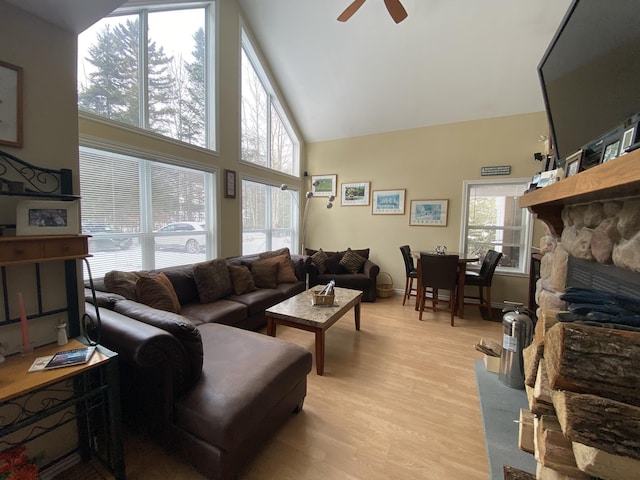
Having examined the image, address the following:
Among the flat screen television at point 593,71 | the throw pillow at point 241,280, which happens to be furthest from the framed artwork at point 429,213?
the throw pillow at point 241,280

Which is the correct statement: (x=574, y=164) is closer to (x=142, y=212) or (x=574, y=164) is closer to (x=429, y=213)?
(x=429, y=213)

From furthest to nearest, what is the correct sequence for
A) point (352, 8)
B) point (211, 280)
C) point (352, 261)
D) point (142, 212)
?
point (352, 261), point (211, 280), point (142, 212), point (352, 8)

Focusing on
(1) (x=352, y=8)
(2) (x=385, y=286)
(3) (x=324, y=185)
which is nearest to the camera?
(1) (x=352, y=8)

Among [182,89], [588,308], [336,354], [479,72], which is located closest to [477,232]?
[479,72]

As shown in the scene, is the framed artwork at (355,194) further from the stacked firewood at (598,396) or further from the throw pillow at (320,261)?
the stacked firewood at (598,396)

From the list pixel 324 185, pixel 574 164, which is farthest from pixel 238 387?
pixel 324 185

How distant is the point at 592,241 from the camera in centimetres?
122

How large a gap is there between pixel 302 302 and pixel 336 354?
618 millimetres

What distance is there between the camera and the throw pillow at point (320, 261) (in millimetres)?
4340

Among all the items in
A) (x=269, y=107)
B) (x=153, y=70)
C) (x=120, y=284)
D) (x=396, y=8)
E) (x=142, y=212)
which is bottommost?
(x=120, y=284)

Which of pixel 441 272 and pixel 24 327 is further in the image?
pixel 441 272

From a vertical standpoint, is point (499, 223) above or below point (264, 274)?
above

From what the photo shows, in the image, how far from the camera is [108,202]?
8.17ft

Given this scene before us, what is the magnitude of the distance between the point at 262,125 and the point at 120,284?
347 cm
